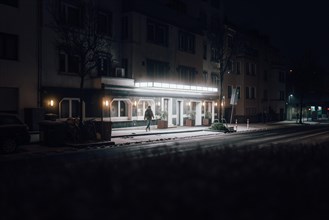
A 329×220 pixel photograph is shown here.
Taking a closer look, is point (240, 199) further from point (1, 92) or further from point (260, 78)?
point (260, 78)

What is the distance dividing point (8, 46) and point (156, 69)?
13567 mm

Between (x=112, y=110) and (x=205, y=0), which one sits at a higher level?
(x=205, y=0)

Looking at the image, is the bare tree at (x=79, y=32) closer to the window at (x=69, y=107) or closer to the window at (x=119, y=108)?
the window at (x=69, y=107)

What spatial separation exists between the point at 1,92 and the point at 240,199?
19421mm

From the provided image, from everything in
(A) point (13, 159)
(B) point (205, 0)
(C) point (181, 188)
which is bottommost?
(A) point (13, 159)

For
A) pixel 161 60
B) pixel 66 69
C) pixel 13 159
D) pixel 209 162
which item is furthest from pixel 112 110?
pixel 209 162

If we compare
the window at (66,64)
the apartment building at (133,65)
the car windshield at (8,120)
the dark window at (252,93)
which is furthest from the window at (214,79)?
the car windshield at (8,120)

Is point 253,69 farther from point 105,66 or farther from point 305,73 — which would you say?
point 105,66

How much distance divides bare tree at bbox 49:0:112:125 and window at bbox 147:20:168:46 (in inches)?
182

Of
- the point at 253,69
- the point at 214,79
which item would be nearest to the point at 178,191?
the point at 214,79

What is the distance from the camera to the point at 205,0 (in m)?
41.1

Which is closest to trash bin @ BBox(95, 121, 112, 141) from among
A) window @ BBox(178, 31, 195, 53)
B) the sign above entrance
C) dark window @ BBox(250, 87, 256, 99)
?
the sign above entrance

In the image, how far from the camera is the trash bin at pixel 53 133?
1659cm

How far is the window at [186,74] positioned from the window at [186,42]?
1918mm
